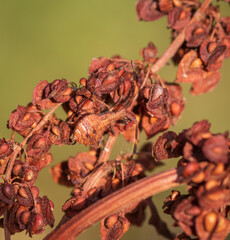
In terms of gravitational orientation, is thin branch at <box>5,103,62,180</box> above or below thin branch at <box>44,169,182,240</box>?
above

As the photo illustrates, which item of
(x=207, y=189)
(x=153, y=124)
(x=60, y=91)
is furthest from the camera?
(x=153, y=124)

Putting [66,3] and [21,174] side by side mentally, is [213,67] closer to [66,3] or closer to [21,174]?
[21,174]

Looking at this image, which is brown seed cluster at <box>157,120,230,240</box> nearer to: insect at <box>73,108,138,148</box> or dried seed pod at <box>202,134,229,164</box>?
dried seed pod at <box>202,134,229,164</box>

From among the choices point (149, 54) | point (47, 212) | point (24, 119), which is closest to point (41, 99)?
point (24, 119)

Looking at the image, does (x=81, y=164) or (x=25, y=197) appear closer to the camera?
(x=25, y=197)

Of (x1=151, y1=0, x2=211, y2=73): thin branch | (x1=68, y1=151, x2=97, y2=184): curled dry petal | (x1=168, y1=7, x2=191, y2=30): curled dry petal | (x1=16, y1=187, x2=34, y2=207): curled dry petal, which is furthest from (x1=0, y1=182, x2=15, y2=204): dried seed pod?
(x1=168, y1=7, x2=191, y2=30): curled dry petal

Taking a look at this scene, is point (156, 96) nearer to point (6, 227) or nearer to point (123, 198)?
point (123, 198)

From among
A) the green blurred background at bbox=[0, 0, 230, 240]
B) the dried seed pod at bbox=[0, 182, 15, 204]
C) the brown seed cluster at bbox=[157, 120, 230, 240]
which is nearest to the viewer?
the brown seed cluster at bbox=[157, 120, 230, 240]
